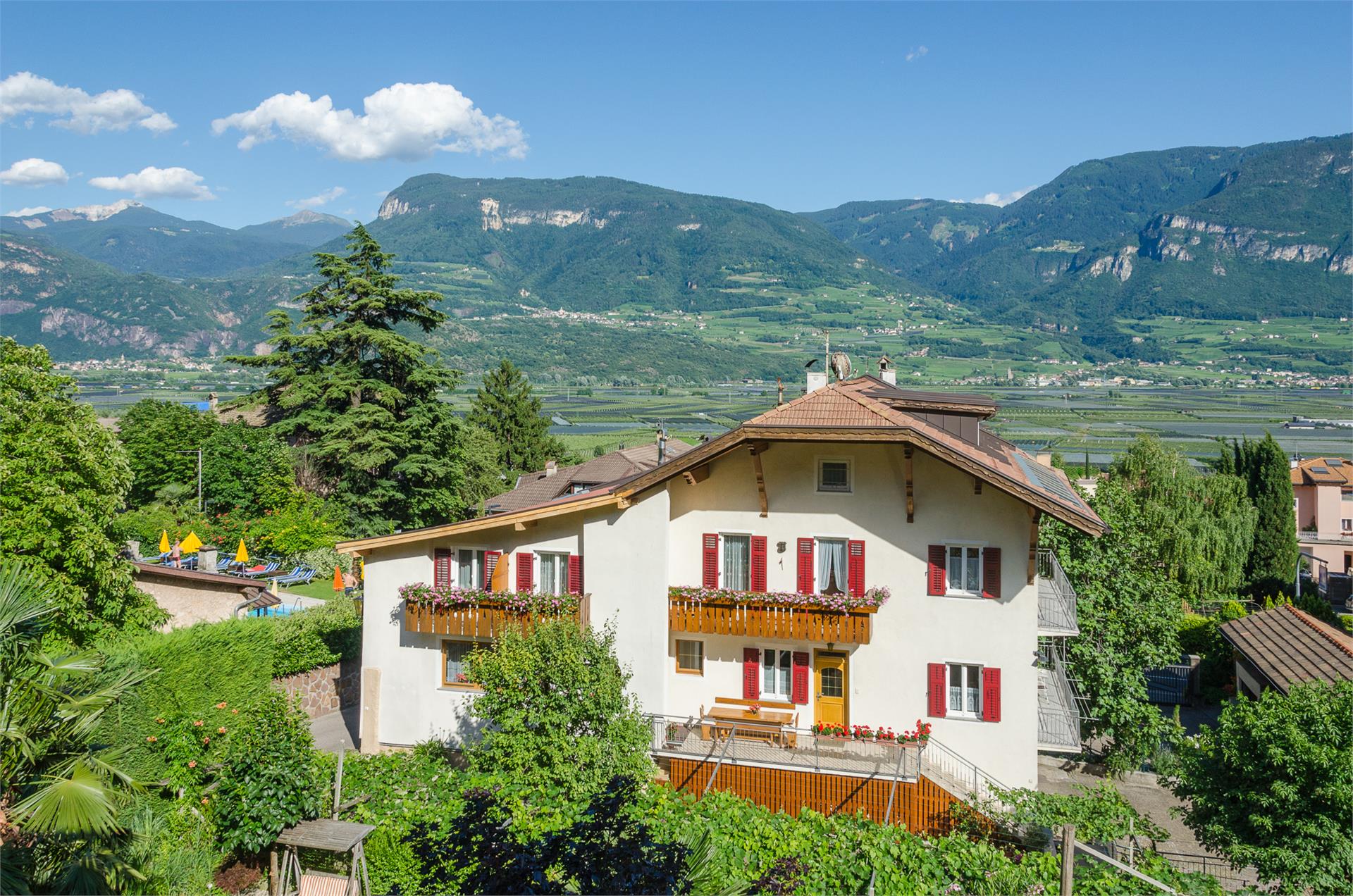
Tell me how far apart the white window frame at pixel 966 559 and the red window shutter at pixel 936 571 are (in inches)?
2.9

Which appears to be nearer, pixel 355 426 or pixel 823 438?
pixel 823 438

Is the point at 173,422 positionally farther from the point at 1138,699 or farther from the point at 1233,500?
the point at 1233,500

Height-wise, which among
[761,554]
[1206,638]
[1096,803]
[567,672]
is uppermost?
[761,554]

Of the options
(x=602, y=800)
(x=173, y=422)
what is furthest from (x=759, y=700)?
(x=173, y=422)

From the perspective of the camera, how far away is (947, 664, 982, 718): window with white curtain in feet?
66.3

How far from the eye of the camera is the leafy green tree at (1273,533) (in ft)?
159

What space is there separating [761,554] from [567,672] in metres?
5.75

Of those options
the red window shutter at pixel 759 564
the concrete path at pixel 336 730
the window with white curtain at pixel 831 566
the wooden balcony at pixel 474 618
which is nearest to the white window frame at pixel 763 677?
the red window shutter at pixel 759 564

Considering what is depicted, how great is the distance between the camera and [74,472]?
20188mm

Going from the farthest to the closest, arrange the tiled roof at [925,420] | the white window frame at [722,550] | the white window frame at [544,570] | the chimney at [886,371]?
the chimney at [886,371], the white window frame at [544,570], the white window frame at [722,550], the tiled roof at [925,420]

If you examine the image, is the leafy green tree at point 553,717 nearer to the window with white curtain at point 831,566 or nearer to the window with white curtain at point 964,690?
the window with white curtain at point 831,566

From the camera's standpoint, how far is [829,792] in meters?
19.2

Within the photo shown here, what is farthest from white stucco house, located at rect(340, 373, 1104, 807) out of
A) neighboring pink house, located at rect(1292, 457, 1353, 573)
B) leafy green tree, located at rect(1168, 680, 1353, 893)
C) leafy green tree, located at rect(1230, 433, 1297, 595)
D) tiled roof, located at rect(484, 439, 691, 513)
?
neighboring pink house, located at rect(1292, 457, 1353, 573)

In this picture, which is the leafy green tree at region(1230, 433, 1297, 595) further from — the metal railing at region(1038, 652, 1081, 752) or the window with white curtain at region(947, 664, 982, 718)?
the window with white curtain at region(947, 664, 982, 718)
